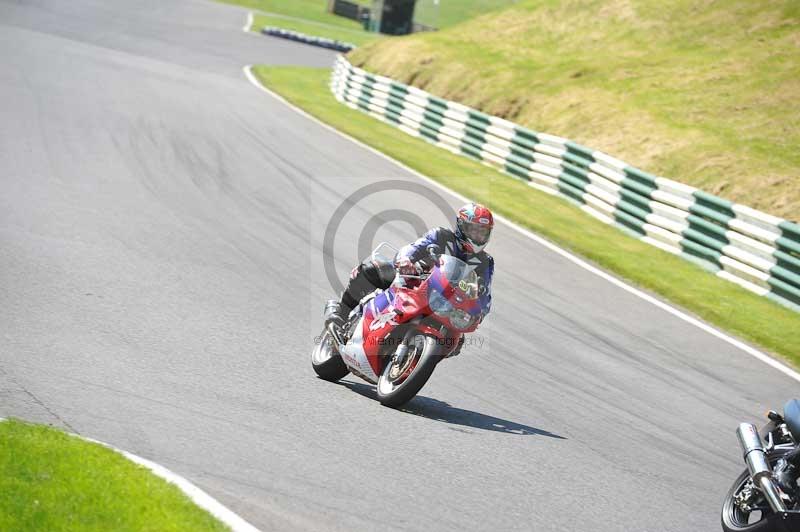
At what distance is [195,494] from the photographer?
571 cm

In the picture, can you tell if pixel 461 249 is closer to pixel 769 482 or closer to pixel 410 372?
pixel 410 372

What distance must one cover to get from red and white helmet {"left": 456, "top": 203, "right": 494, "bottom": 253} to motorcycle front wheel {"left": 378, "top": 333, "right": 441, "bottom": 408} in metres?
0.89

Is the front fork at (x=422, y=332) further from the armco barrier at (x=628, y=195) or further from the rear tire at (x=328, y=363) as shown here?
the armco barrier at (x=628, y=195)


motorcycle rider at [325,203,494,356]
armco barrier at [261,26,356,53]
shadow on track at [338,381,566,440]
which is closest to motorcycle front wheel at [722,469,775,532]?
shadow on track at [338,381,566,440]

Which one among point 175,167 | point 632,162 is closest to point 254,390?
point 175,167

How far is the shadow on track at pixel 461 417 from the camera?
8406mm

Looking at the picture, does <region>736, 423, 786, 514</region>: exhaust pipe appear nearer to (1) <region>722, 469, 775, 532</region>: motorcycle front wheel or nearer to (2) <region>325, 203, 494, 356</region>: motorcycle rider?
(1) <region>722, 469, 775, 532</region>: motorcycle front wheel

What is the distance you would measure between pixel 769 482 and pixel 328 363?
12.9 feet

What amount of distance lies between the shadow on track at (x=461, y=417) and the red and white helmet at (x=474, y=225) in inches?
53.3

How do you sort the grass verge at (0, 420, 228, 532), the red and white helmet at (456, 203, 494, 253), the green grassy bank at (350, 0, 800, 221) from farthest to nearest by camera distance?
the green grassy bank at (350, 0, 800, 221) < the red and white helmet at (456, 203, 494, 253) < the grass verge at (0, 420, 228, 532)

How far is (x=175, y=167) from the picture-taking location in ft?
59.1

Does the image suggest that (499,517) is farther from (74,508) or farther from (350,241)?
(350,241)

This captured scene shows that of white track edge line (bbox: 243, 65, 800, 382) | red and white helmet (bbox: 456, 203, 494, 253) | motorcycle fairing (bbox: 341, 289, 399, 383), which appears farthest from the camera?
white track edge line (bbox: 243, 65, 800, 382)

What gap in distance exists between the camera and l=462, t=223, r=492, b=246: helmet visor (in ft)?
27.7
